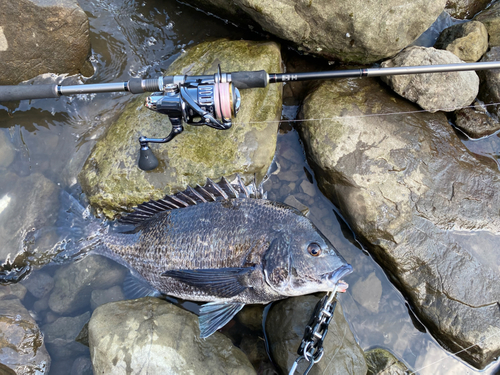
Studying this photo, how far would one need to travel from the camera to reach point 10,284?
392 cm

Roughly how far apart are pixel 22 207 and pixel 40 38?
207 centimetres

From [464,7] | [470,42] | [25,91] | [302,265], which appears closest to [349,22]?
[470,42]

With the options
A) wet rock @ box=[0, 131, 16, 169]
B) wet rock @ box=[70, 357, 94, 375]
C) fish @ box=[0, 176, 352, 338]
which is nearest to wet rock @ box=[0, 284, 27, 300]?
wet rock @ box=[70, 357, 94, 375]

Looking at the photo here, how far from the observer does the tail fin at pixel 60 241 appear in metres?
3.84

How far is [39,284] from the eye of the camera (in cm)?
395

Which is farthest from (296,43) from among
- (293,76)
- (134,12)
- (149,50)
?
Answer: (134,12)

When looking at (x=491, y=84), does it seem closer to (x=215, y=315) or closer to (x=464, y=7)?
(x=464, y=7)

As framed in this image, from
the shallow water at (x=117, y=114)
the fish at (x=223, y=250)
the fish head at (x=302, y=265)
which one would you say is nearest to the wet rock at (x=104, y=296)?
the shallow water at (x=117, y=114)

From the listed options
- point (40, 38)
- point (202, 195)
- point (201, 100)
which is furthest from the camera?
point (40, 38)

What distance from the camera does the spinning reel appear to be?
3012 mm

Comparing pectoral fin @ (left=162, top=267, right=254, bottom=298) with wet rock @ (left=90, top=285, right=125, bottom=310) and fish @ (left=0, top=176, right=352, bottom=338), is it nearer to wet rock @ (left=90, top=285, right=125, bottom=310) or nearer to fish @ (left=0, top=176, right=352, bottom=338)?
fish @ (left=0, top=176, right=352, bottom=338)

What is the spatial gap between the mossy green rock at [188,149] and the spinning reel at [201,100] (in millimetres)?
667

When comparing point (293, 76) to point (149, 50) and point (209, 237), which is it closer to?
point (209, 237)

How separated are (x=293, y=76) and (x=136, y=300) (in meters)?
3.04
